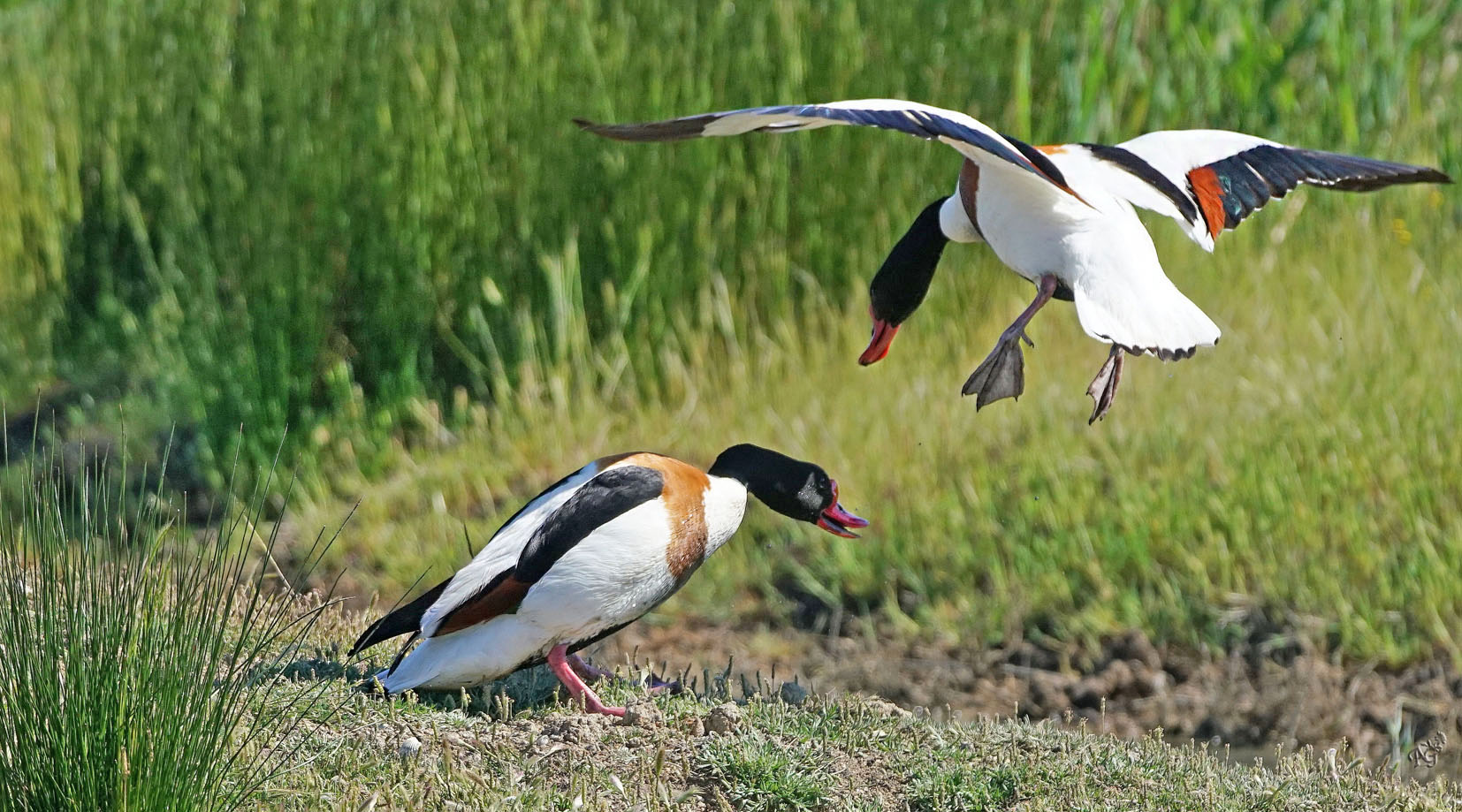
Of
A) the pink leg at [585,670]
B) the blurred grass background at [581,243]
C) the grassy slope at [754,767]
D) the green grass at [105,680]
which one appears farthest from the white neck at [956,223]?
the green grass at [105,680]

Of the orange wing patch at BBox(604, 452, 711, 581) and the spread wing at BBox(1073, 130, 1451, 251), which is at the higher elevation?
the spread wing at BBox(1073, 130, 1451, 251)

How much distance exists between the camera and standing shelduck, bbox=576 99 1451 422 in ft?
12.6

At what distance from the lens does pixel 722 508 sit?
167 inches

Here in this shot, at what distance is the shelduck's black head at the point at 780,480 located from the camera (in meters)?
4.34

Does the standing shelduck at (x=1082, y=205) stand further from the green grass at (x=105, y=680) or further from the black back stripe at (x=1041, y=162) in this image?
the green grass at (x=105, y=680)

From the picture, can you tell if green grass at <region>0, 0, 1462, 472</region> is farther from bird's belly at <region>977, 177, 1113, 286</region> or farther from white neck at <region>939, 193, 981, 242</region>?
bird's belly at <region>977, 177, 1113, 286</region>

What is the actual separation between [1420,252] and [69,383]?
6.03 meters

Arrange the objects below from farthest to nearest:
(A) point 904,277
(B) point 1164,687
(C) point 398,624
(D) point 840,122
Answer: (B) point 1164,687 < (A) point 904,277 < (C) point 398,624 < (D) point 840,122

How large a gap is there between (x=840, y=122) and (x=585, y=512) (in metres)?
1.07

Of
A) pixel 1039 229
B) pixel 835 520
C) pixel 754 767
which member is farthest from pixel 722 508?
pixel 1039 229

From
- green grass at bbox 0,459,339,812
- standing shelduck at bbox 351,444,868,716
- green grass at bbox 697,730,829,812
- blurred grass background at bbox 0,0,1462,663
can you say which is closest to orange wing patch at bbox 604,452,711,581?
standing shelduck at bbox 351,444,868,716

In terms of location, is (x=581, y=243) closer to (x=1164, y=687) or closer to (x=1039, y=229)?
(x=1164, y=687)

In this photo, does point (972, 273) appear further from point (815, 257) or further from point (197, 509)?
point (197, 509)

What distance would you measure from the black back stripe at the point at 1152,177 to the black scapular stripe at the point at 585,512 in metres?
1.52
